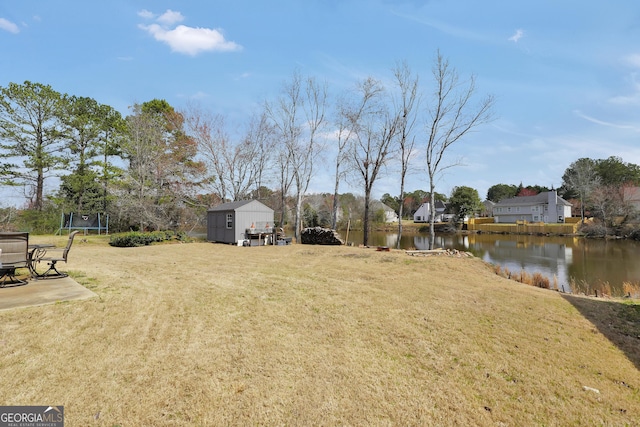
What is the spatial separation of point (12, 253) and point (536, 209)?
6268 cm

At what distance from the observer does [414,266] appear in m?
10.1

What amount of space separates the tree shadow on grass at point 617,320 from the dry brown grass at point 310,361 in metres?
0.10

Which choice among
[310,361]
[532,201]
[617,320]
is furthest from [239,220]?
[532,201]

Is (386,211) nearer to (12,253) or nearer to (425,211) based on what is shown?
(425,211)

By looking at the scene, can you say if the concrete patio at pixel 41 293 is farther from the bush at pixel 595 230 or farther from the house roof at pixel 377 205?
the bush at pixel 595 230

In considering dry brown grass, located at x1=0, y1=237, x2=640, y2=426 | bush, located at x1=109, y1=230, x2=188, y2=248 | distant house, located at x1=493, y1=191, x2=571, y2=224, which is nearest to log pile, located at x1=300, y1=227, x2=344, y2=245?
bush, located at x1=109, y1=230, x2=188, y2=248

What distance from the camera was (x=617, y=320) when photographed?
5.25m

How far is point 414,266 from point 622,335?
5.70 metres

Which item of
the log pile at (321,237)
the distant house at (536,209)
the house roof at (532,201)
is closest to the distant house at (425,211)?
the distant house at (536,209)

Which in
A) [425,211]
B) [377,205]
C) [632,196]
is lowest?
[425,211]

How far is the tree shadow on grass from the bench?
964 centimetres

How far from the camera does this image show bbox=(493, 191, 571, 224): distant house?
48.2 metres

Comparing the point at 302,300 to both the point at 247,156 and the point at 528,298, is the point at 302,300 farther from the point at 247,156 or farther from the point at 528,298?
the point at 247,156

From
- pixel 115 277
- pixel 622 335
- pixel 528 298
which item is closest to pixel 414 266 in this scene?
pixel 528 298
